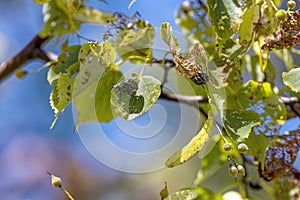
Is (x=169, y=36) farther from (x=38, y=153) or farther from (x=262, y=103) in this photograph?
(x=38, y=153)

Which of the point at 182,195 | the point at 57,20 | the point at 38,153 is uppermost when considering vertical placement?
the point at 38,153

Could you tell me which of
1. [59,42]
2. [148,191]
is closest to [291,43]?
[59,42]

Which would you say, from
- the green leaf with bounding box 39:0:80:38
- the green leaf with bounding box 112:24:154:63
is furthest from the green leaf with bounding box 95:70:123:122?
the green leaf with bounding box 39:0:80:38

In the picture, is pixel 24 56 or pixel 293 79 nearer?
pixel 293 79

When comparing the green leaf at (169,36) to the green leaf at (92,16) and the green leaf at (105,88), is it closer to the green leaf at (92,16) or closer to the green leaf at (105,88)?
the green leaf at (105,88)

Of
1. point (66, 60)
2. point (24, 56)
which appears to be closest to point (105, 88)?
point (66, 60)

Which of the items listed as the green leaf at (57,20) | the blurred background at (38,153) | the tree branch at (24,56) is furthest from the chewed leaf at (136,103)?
the blurred background at (38,153)

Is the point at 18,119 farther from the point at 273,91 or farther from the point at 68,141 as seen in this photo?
the point at 273,91
